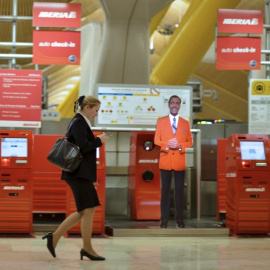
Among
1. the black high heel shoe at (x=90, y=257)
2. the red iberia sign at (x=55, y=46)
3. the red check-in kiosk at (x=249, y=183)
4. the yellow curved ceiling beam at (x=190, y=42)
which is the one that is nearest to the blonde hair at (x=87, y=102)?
the black high heel shoe at (x=90, y=257)

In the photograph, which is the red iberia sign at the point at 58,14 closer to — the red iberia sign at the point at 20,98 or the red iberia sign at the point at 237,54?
the red iberia sign at the point at 20,98

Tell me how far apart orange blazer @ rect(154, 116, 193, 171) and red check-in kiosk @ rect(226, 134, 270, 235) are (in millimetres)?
643

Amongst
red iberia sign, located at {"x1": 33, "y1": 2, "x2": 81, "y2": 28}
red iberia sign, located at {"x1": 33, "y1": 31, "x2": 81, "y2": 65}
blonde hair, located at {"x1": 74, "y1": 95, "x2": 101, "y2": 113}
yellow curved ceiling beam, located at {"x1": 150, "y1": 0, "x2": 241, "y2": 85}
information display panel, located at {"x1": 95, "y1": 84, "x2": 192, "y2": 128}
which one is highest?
yellow curved ceiling beam, located at {"x1": 150, "y1": 0, "x2": 241, "y2": 85}

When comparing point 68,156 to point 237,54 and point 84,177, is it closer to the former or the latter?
point 84,177

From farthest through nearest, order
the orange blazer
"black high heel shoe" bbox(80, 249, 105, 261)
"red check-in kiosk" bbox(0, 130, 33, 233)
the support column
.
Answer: the support column
the orange blazer
"red check-in kiosk" bbox(0, 130, 33, 233)
"black high heel shoe" bbox(80, 249, 105, 261)

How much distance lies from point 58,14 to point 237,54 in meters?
3.13

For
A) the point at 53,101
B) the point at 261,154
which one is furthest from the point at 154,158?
the point at 53,101

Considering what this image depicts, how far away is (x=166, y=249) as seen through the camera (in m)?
7.68

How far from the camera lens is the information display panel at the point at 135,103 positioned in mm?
11750

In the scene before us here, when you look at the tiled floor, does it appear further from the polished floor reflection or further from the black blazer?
the black blazer

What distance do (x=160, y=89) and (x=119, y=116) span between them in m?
0.86

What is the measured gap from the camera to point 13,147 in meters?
9.02

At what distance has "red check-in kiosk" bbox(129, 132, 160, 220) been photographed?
35.6ft

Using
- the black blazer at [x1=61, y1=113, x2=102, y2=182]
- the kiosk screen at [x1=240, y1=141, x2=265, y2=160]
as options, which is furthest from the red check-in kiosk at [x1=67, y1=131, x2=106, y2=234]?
the black blazer at [x1=61, y1=113, x2=102, y2=182]
